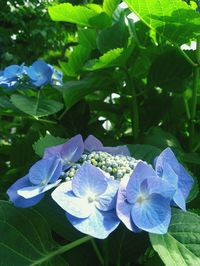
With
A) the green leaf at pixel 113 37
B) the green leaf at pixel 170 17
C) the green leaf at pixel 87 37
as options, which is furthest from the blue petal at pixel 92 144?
the green leaf at pixel 87 37

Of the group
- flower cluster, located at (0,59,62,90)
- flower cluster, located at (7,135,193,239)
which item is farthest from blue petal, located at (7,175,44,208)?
flower cluster, located at (0,59,62,90)

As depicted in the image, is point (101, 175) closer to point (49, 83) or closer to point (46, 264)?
point (46, 264)

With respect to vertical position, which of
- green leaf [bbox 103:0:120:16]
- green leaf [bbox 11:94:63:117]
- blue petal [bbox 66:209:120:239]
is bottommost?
green leaf [bbox 11:94:63:117]

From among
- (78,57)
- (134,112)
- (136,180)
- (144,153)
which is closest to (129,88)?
(134,112)

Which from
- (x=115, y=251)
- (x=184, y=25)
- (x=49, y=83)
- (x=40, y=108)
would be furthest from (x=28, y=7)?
(x=115, y=251)

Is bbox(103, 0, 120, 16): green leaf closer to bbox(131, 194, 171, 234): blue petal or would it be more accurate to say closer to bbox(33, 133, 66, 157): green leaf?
bbox(33, 133, 66, 157): green leaf

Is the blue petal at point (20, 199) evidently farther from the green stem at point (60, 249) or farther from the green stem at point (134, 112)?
the green stem at point (134, 112)
